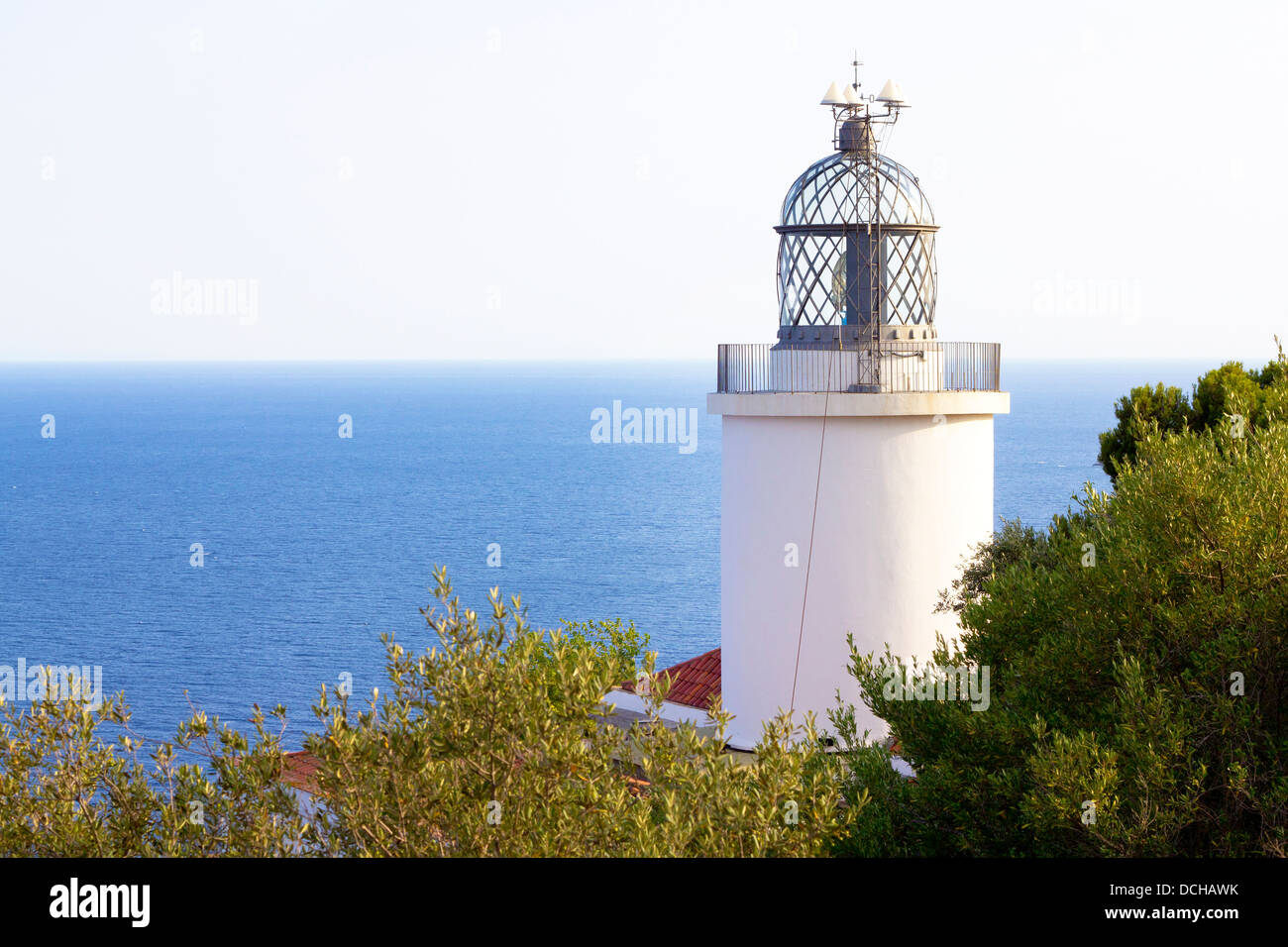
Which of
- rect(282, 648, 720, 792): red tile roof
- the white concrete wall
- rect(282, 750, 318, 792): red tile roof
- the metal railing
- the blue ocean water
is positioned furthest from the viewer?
the blue ocean water

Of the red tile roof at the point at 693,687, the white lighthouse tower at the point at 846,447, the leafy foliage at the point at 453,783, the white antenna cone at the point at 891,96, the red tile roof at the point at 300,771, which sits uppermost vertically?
the white antenna cone at the point at 891,96

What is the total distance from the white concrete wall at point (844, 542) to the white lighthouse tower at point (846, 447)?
0.02 m

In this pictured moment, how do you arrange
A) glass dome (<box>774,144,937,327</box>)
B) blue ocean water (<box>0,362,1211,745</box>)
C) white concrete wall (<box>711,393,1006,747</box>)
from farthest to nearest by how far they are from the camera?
1. blue ocean water (<box>0,362,1211,745</box>)
2. glass dome (<box>774,144,937,327</box>)
3. white concrete wall (<box>711,393,1006,747</box>)

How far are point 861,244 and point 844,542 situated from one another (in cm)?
426

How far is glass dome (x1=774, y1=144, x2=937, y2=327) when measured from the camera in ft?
59.8

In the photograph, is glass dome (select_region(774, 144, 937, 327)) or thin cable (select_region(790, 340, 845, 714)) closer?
thin cable (select_region(790, 340, 845, 714))

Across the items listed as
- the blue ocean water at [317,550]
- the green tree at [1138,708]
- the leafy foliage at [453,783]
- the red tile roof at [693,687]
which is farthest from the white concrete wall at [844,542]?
the blue ocean water at [317,550]

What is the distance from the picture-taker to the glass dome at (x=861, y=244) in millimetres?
18234

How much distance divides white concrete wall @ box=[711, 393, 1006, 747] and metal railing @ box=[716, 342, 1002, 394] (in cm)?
74

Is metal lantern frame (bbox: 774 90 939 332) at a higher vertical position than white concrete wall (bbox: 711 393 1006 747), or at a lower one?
higher

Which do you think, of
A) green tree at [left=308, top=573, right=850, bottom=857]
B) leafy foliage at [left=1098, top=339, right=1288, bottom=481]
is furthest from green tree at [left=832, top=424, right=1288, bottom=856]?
leafy foliage at [left=1098, top=339, right=1288, bottom=481]

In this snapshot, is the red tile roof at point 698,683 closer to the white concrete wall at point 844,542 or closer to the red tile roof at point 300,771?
the white concrete wall at point 844,542

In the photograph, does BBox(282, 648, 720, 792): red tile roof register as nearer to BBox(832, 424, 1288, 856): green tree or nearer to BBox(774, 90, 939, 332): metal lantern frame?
BBox(774, 90, 939, 332): metal lantern frame
